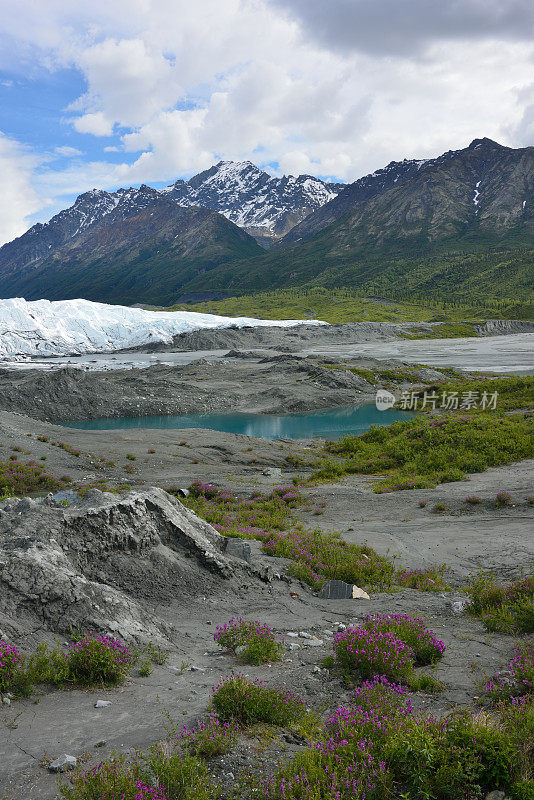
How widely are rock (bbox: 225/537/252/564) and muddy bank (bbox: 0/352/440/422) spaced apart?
54673 mm

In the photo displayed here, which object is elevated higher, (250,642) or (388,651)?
(388,651)

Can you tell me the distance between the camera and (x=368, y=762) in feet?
17.6

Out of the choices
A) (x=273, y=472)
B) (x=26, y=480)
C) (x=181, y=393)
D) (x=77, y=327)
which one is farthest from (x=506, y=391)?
(x=77, y=327)

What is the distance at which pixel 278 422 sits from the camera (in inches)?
2557

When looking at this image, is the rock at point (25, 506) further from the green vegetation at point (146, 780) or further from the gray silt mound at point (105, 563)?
the green vegetation at point (146, 780)

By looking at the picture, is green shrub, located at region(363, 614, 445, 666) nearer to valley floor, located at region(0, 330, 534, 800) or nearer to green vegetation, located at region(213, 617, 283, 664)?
Result: valley floor, located at region(0, 330, 534, 800)

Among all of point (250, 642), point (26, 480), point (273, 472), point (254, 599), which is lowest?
point (273, 472)

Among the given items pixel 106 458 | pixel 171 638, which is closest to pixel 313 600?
pixel 171 638

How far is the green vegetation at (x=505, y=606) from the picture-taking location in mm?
9750

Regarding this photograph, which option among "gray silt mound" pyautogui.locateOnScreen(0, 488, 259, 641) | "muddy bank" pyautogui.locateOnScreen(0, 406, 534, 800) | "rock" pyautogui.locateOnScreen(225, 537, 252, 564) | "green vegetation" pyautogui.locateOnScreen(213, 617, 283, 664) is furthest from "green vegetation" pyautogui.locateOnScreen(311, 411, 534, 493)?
"green vegetation" pyautogui.locateOnScreen(213, 617, 283, 664)

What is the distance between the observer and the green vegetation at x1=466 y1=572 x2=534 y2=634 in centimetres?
975

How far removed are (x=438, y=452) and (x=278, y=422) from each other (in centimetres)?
3494

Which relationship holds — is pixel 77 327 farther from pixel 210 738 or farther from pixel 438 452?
pixel 210 738

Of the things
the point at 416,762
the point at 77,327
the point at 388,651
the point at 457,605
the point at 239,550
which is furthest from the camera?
the point at 77,327
